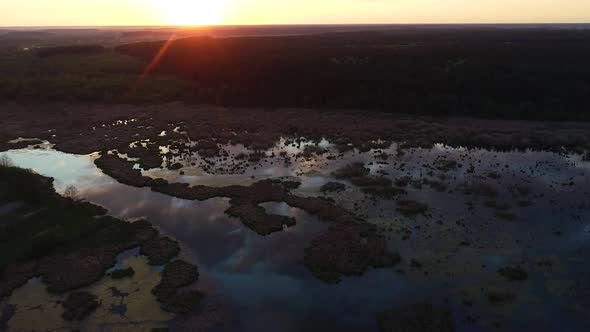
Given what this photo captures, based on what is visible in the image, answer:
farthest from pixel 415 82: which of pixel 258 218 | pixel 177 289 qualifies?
pixel 177 289

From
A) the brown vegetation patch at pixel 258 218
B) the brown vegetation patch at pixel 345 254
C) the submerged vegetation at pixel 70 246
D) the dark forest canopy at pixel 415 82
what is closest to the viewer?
the submerged vegetation at pixel 70 246

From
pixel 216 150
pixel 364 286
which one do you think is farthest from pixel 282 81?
pixel 364 286

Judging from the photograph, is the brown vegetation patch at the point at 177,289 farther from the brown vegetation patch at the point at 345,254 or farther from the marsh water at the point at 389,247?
the brown vegetation patch at the point at 345,254

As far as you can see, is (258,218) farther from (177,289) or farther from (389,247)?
(389,247)

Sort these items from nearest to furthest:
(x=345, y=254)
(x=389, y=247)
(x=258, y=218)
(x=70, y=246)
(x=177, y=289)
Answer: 1. (x=177, y=289)
2. (x=345, y=254)
3. (x=389, y=247)
4. (x=70, y=246)
5. (x=258, y=218)

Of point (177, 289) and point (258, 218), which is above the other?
point (258, 218)

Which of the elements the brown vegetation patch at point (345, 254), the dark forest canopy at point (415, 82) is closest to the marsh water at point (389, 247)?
the brown vegetation patch at point (345, 254)

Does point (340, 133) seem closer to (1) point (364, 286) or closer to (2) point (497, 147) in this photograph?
(2) point (497, 147)

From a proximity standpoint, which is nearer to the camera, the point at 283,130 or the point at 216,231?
the point at 216,231
